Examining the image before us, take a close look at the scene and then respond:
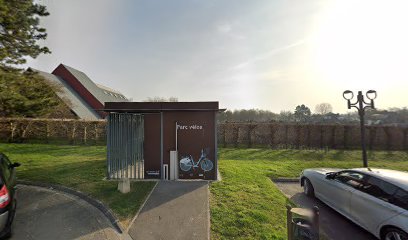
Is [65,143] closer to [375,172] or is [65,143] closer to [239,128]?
[239,128]

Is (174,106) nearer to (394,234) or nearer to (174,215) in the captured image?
(174,215)

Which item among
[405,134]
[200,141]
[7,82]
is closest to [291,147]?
[405,134]

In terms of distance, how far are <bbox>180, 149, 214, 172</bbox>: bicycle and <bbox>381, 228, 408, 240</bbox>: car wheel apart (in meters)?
5.14

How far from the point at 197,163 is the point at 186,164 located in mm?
432

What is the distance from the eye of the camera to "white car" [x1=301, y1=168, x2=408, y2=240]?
13.8 feet

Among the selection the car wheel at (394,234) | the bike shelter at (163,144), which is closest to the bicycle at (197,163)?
the bike shelter at (163,144)

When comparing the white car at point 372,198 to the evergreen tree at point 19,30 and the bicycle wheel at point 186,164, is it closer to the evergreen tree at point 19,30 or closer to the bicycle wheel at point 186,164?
the bicycle wheel at point 186,164

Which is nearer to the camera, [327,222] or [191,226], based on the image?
[191,226]

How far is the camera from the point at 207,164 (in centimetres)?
813

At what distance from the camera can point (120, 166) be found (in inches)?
316

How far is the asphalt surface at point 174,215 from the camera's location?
4.63 metres

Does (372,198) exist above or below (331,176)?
below

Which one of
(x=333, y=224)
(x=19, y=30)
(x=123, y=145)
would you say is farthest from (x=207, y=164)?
(x=19, y=30)

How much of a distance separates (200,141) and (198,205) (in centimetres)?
272
